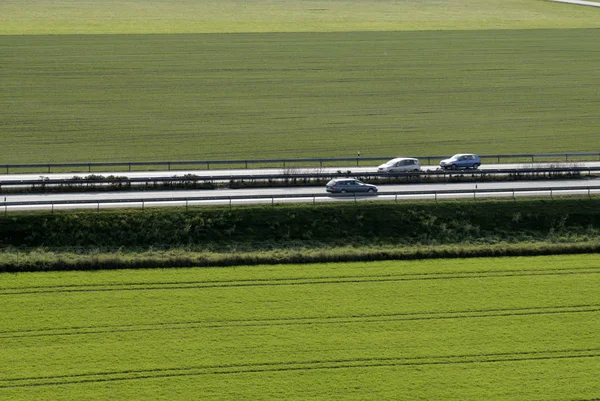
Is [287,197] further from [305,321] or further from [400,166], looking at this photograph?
[305,321]

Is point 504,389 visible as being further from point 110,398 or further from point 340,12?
point 340,12

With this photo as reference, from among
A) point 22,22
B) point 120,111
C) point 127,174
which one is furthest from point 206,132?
point 22,22

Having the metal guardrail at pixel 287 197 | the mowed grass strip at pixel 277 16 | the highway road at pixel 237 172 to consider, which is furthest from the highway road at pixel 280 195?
the mowed grass strip at pixel 277 16

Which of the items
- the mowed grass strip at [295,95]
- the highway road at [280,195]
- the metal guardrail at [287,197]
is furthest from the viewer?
the mowed grass strip at [295,95]

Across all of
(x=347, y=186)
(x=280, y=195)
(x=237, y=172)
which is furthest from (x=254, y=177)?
A: (x=237, y=172)

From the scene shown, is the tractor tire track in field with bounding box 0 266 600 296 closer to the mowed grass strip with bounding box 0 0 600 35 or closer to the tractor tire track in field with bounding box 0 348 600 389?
the tractor tire track in field with bounding box 0 348 600 389

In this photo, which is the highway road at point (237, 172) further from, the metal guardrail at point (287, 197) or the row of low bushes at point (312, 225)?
the row of low bushes at point (312, 225)
